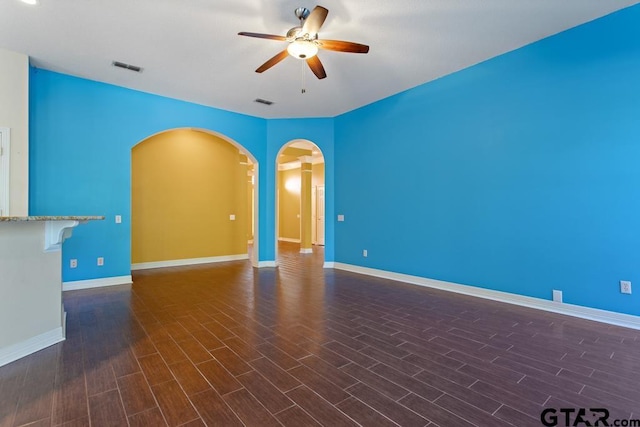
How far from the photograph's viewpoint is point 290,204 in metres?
11.9

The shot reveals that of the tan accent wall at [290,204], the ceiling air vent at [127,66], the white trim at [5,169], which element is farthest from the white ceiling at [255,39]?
the tan accent wall at [290,204]

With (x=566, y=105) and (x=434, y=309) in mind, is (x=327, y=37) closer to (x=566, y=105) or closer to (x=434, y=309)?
(x=566, y=105)

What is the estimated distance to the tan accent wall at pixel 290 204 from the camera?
1169cm

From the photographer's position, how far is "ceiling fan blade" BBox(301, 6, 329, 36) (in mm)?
2543

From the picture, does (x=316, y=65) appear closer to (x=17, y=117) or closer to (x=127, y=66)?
(x=127, y=66)

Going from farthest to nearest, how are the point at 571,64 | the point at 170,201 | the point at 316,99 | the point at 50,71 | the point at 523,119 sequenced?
the point at 170,201, the point at 316,99, the point at 50,71, the point at 523,119, the point at 571,64

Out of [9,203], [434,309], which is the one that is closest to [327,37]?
[434,309]

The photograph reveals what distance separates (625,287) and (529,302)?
882 mm

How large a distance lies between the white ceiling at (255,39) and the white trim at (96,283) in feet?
10.0

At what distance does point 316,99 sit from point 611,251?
4532 mm

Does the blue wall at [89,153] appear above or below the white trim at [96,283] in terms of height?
above

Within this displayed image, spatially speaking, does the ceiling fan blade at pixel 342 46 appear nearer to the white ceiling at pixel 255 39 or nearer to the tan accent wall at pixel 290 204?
the white ceiling at pixel 255 39

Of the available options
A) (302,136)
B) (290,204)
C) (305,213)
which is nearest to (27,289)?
(302,136)

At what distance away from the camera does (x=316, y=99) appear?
544 cm
